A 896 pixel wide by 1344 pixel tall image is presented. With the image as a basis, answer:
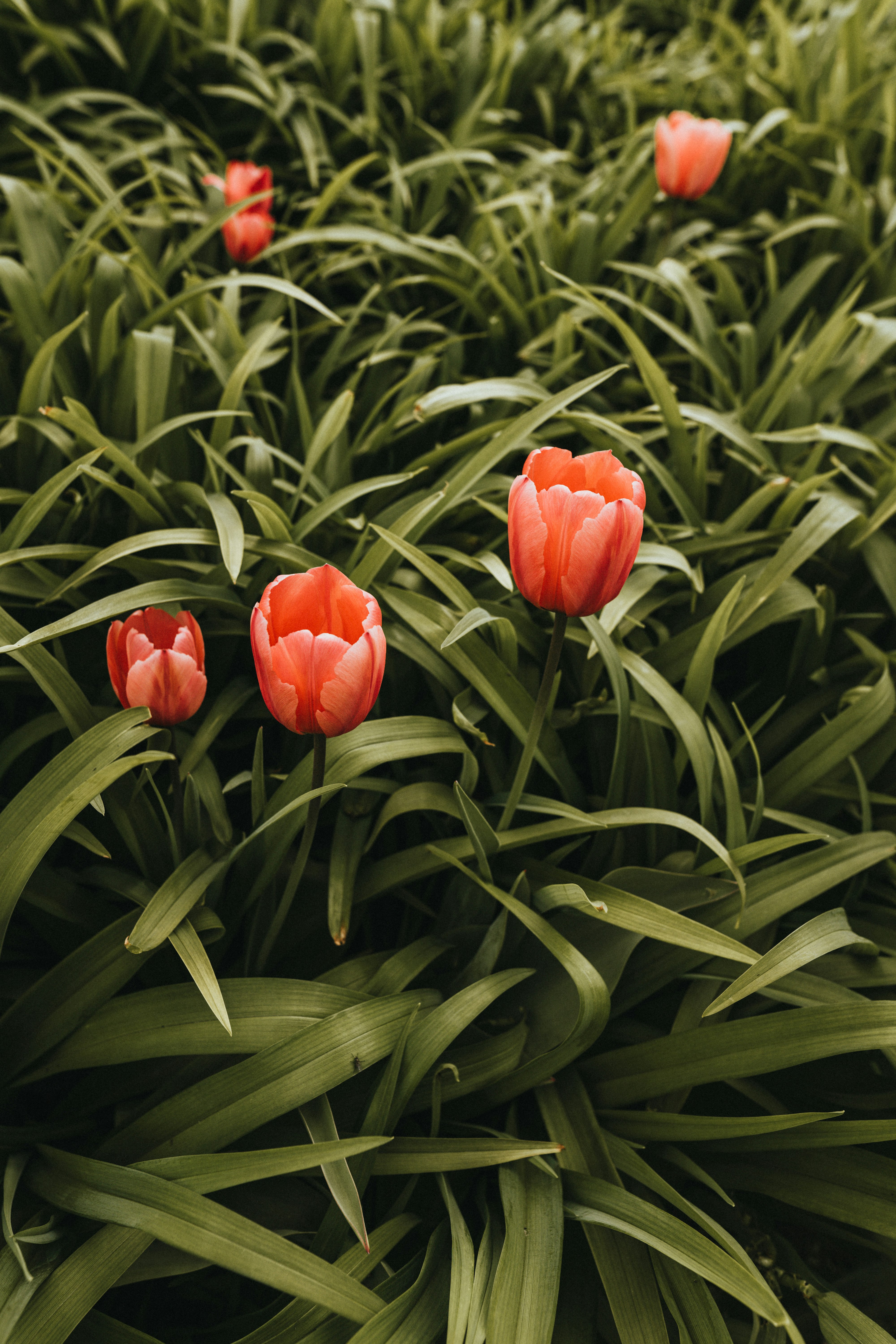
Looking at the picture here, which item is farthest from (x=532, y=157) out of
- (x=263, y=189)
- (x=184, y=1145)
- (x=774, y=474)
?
(x=184, y=1145)

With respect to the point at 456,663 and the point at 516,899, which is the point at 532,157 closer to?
the point at 456,663

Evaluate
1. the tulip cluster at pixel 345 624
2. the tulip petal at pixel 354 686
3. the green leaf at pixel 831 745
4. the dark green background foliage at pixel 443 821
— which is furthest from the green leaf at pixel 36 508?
the green leaf at pixel 831 745

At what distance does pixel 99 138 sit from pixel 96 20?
0.35 m

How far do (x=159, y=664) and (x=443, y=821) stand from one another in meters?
0.44

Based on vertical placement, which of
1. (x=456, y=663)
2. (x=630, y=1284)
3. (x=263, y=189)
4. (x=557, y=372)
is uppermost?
(x=263, y=189)

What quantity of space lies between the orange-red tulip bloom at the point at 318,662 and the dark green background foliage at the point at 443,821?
13cm

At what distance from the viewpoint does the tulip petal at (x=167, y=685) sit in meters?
0.86

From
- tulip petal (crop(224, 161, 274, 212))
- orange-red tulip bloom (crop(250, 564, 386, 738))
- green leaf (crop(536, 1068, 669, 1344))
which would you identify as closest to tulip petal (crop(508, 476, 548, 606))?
orange-red tulip bloom (crop(250, 564, 386, 738))

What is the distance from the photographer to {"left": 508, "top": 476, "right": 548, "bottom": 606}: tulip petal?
79 centimetres

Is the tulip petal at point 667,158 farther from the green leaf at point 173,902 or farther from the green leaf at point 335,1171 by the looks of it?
the green leaf at point 335,1171

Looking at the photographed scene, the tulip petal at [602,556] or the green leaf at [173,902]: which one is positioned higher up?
the tulip petal at [602,556]

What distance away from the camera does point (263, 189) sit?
1.65m

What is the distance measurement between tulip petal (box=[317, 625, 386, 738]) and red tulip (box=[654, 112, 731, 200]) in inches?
52.7

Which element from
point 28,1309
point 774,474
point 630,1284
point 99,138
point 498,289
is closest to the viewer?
point 28,1309
